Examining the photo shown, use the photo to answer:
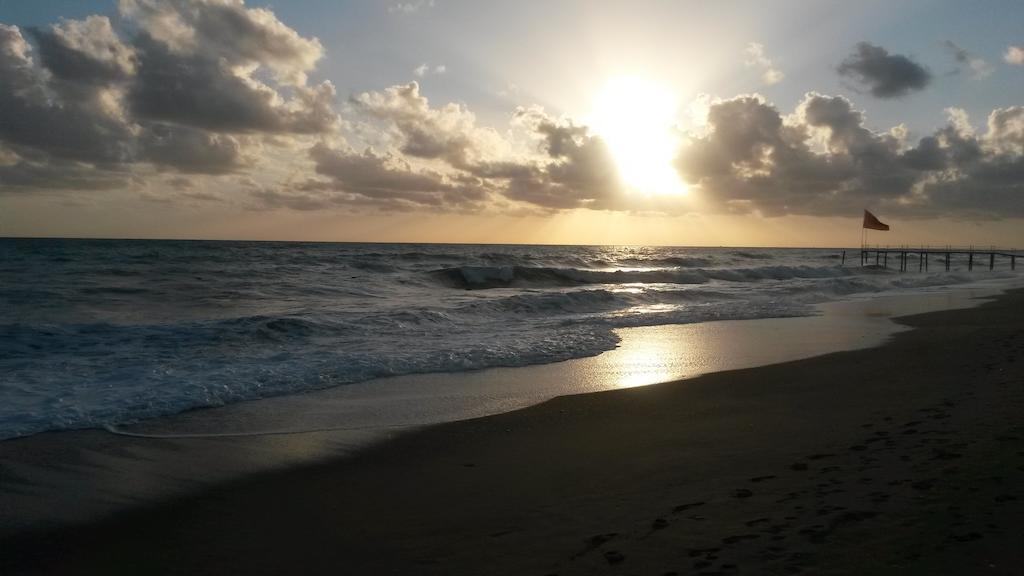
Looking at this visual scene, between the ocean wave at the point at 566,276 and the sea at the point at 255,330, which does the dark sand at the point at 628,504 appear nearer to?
the sea at the point at 255,330

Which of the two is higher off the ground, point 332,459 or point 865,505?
point 865,505

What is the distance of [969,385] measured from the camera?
9359 mm

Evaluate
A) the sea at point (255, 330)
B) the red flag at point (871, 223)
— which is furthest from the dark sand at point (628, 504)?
the red flag at point (871, 223)

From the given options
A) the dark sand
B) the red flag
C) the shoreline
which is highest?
the red flag

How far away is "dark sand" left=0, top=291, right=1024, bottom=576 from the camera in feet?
13.7

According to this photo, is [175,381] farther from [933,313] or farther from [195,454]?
[933,313]

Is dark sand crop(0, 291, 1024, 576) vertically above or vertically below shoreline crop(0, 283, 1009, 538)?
above

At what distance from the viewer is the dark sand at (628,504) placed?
4.19 meters

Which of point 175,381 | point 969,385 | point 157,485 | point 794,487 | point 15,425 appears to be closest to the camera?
point 794,487

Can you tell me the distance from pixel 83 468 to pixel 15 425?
2.19 metres

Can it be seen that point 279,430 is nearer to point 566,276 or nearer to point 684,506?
point 684,506

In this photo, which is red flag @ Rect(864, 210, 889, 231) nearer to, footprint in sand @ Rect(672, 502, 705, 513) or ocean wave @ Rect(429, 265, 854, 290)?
ocean wave @ Rect(429, 265, 854, 290)

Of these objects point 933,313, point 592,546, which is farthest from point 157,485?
point 933,313

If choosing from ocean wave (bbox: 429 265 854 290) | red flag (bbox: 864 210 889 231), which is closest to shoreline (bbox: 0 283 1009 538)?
ocean wave (bbox: 429 265 854 290)
